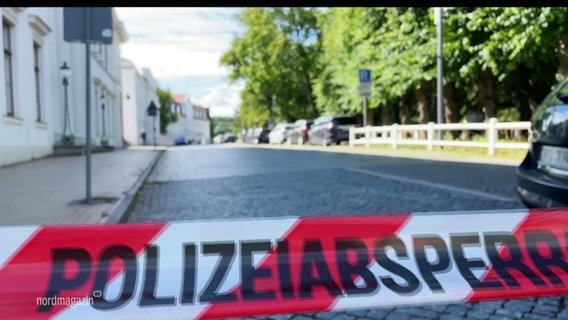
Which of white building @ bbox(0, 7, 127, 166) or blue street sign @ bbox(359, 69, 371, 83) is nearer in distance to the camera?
white building @ bbox(0, 7, 127, 166)

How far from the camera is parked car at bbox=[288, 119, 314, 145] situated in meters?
33.0

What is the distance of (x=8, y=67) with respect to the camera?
13.7 m

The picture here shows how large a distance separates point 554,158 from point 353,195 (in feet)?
13.6

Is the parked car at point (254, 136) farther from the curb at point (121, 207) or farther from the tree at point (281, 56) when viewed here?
the curb at point (121, 207)

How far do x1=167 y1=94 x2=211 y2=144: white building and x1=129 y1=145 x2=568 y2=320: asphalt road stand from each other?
3324 inches

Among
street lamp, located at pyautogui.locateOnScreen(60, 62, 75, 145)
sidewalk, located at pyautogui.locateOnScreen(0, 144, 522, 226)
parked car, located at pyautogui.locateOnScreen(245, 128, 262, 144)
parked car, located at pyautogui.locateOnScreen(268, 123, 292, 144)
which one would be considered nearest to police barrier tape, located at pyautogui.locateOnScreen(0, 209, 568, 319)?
sidewalk, located at pyautogui.locateOnScreen(0, 144, 522, 226)

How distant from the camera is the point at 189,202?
7.77 meters

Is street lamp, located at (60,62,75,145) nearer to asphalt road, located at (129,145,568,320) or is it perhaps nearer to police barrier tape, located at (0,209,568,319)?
asphalt road, located at (129,145,568,320)

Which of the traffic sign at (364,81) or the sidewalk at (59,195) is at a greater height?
the traffic sign at (364,81)

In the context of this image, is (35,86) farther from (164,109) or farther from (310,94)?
(164,109)

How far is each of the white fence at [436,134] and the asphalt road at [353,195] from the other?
1744mm

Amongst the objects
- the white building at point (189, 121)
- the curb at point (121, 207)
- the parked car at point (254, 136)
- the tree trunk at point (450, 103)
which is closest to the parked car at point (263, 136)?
the parked car at point (254, 136)

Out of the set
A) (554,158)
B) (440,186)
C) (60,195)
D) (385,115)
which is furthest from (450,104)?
(554,158)

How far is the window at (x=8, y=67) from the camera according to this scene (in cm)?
1341
